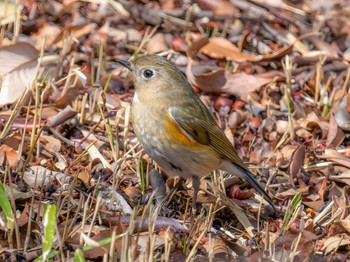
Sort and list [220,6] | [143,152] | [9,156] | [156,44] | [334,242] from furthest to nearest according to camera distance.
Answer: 1. [220,6]
2. [156,44]
3. [143,152]
4. [9,156]
5. [334,242]

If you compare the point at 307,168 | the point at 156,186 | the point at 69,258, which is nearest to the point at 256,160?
the point at 307,168

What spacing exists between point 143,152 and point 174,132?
585 millimetres

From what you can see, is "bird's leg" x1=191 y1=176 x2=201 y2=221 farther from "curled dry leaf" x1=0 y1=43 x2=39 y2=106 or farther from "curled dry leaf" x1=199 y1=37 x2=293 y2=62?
"curled dry leaf" x1=199 y1=37 x2=293 y2=62

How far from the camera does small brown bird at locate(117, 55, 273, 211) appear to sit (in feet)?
18.0

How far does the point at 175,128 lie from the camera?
5.52 m

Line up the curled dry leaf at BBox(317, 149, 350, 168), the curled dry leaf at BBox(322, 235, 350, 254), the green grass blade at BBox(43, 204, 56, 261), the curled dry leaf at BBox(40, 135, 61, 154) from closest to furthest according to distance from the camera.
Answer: the green grass blade at BBox(43, 204, 56, 261) < the curled dry leaf at BBox(322, 235, 350, 254) < the curled dry leaf at BBox(40, 135, 61, 154) < the curled dry leaf at BBox(317, 149, 350, 168)

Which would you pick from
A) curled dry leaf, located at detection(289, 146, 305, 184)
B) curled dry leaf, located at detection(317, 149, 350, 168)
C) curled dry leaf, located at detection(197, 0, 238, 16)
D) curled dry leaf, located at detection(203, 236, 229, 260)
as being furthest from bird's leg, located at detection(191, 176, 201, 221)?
curled dry leaf, located at detection(197, 0, 238, 16)

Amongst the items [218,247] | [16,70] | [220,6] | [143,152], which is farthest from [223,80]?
[218,247]

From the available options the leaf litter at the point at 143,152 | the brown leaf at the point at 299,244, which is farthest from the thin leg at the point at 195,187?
the brown leaf at the point at 299,244

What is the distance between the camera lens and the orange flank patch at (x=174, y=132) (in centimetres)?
549

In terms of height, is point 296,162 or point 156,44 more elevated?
point 156,44

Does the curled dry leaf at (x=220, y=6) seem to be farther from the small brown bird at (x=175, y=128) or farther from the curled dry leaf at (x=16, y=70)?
the small brown bird at (x=175, y=128)

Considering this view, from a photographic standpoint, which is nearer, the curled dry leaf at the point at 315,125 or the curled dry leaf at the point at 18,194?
the curled dry leaf at the point at 18,194

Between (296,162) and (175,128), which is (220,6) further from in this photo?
(175,128)
